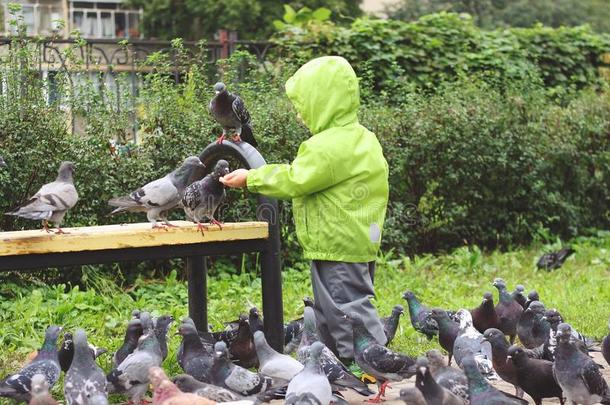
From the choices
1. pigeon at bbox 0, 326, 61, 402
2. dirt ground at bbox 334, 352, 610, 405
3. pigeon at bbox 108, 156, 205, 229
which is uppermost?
pigeon at bbox 108, 156, 205, 229

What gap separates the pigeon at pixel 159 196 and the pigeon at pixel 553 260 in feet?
18.7

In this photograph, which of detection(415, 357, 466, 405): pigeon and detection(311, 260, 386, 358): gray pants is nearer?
detection(415, 357, 466, 405): pigeon

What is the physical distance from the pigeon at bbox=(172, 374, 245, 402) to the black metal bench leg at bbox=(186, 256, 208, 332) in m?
1.54

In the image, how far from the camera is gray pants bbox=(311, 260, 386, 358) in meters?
6.07

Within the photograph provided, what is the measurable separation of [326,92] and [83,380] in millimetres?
2272

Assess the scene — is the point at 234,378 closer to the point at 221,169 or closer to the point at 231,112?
the point at 221,169

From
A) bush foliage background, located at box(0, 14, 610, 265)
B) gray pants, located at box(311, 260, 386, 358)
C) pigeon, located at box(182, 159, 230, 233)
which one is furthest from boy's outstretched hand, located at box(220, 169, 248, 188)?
bush foliage background, located at box(0, 14, 610, 265)

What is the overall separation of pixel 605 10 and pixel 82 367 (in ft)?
104

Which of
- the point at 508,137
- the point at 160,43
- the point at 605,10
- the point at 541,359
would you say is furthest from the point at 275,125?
the point at 605,10

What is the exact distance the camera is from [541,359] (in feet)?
20.0

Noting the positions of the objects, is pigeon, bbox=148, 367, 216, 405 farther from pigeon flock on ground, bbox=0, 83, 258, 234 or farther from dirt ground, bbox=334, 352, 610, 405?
dirt ground, bbox=334, 352, 610, 405

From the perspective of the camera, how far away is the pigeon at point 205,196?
6.01 meters

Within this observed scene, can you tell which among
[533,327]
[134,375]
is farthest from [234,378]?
[533,327]

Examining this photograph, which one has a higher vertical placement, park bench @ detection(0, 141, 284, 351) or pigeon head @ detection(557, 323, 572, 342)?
park bench @ detection(0, 141, 284, 351)
